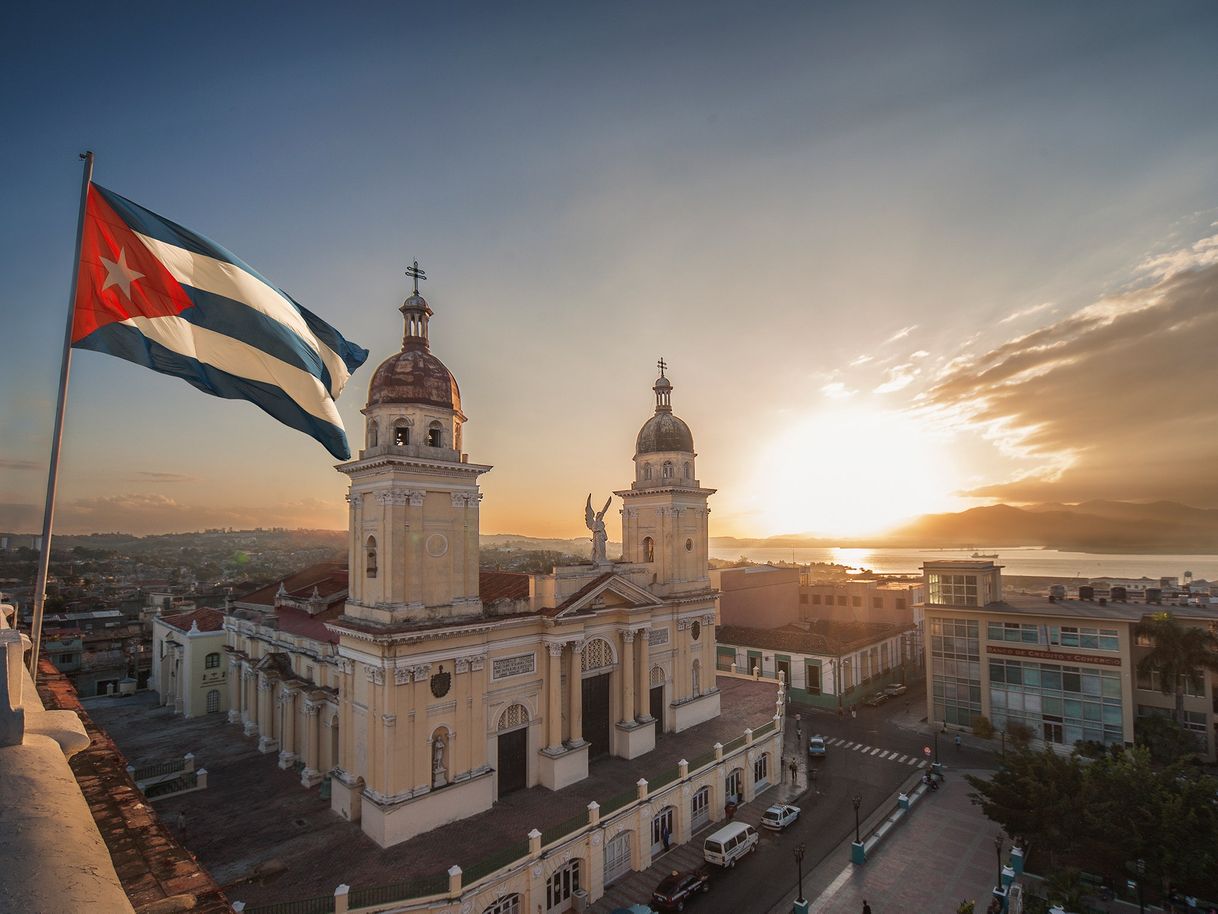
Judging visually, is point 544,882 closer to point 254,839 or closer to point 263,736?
point 254,839

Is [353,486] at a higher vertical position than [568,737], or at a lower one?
higher

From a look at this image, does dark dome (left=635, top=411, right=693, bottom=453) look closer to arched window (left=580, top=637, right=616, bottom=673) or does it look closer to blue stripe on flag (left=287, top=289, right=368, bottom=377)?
arched window (left=580, top=637, right=616, bottom=673)

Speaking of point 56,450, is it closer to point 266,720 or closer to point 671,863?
point 671,863

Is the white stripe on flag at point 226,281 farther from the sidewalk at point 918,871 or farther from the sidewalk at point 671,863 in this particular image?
the sidewalk at point 918,871

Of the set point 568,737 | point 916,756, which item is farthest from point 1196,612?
point 568,737

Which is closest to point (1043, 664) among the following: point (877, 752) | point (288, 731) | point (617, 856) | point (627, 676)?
point (877, 752)

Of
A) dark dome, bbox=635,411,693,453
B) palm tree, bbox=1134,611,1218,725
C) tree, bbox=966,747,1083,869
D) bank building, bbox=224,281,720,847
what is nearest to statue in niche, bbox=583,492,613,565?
bank building, bbox=224,281,720,847
